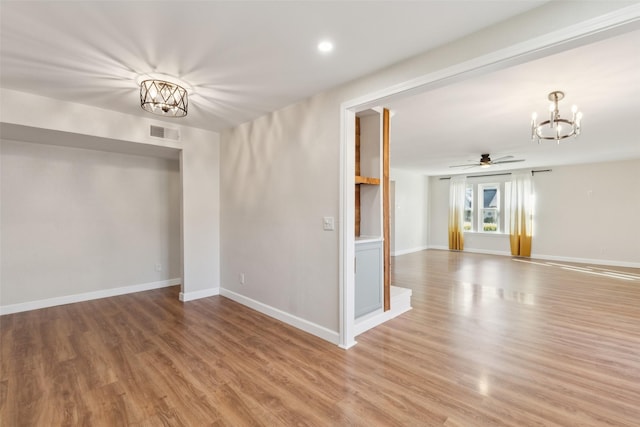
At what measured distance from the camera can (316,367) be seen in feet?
7.84

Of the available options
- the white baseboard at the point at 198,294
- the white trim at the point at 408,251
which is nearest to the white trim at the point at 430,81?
the white baseboard at the point at 198,294

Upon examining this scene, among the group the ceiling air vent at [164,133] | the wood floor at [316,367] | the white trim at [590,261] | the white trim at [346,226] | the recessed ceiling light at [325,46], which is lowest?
the wood floor at [316,367]

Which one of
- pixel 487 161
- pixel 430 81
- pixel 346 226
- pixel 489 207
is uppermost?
pixel 487 161

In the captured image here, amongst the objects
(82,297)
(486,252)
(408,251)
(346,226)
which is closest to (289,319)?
(346,226)

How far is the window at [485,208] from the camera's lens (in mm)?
8742

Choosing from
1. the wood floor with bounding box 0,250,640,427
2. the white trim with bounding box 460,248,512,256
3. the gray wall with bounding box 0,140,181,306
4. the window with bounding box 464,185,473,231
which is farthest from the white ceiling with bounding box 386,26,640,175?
the gray wall with bounding box 0,140,181,306

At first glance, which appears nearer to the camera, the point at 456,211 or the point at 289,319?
the point at 289,319

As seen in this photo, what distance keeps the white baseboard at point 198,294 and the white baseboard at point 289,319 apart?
269 millimetres

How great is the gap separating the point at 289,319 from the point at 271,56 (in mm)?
2698

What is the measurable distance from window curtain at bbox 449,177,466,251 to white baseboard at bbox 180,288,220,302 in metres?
7.79

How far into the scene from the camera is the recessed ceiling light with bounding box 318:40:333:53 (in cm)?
208

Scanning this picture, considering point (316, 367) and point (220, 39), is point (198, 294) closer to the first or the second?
point (316, 367)

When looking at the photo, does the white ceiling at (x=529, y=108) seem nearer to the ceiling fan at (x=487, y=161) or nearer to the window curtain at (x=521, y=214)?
the ceiling fan at (x=487, y=161)

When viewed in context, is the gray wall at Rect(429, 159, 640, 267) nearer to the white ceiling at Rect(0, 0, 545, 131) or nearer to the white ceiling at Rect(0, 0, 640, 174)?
the white ceiling at Rect(0, 0, 640, 174)
